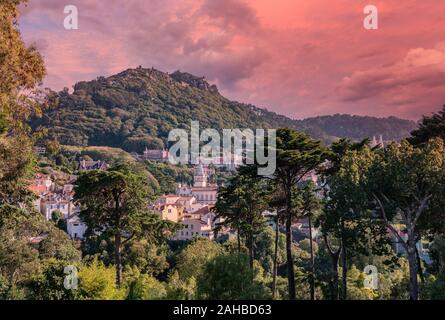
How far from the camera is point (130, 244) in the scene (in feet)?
190

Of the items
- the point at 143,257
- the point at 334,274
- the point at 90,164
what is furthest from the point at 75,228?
the point at 90,164

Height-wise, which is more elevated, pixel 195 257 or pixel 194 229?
pixel 194 229

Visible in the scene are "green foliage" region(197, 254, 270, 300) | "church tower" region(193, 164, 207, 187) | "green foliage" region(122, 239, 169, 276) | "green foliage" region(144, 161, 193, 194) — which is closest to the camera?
"green foliage" region(197, 254, 270, 300)

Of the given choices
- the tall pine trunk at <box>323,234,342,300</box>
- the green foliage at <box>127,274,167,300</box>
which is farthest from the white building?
the green foliage at <box>127,274,167,300</box>

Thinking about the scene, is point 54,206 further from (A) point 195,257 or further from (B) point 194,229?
(A) point 195,257

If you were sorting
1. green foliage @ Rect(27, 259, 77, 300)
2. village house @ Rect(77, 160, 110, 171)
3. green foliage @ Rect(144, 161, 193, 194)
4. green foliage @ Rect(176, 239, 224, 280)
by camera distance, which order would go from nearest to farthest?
green foliage @ Rect(27, 259, 77, 300), green foliage @ Rect(176, 239, 224, 280), green foliage @ Rect(144, 161, 193, 194), village house @ Rect(77, 160, 110, 171)

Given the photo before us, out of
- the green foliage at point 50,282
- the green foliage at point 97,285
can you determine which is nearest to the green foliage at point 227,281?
the green foliage at point 97,285

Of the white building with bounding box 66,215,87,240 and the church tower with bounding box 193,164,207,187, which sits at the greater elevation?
the church tower with bounding box 193,164,207,187

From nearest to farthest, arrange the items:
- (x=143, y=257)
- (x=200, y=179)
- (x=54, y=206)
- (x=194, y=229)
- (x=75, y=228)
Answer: (x=143, y=257) < (x=75, y=228) < (x=194, y=229) < (x=54, y=206) < (x=200, y=179)

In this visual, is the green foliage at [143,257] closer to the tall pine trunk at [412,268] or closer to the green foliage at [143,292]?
the green foliage at [143,292]

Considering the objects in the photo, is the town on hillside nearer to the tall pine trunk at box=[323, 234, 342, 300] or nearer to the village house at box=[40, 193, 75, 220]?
the village house at box=[40, 193, 75, 220]

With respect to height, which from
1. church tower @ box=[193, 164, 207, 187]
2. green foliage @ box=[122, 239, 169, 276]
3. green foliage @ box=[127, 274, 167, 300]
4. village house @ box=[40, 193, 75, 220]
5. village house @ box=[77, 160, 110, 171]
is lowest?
green foliage @ box=[122, 239, 169, 276]

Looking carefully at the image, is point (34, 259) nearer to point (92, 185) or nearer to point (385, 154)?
point (92, 185)
